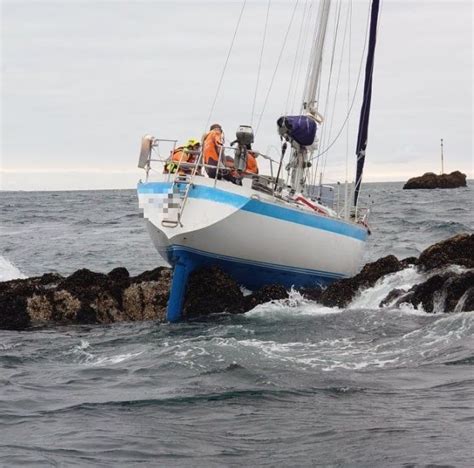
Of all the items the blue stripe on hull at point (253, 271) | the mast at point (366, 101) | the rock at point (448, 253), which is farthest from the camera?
the mast at point (366, 101)

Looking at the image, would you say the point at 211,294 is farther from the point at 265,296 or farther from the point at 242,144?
the point at 242,144

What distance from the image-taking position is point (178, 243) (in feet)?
41.9

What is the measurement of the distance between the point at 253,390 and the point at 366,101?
1144 cm

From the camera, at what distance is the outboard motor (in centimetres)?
1369

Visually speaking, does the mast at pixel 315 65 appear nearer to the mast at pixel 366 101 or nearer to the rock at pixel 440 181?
the mast at pixel 366 101

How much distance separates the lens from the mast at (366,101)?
60.1 ft

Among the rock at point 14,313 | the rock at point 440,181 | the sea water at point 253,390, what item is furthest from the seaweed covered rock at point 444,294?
the rock at point 440,181

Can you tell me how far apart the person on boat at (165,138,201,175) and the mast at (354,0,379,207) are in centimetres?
503

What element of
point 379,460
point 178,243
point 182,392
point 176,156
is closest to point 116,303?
point 178,243

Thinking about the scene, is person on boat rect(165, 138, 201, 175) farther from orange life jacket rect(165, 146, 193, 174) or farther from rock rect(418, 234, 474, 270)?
rock rect(418, 234, 474, 270)

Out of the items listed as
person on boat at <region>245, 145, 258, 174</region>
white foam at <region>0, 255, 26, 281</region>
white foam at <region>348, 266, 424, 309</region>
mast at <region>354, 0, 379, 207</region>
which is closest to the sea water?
white foam at <region>348, 266, 424, 309</region>

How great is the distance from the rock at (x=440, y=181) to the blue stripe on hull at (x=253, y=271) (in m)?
92.2

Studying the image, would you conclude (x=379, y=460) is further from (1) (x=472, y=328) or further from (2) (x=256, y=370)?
(1) (x=472, y=328)

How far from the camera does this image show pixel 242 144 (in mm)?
13789
